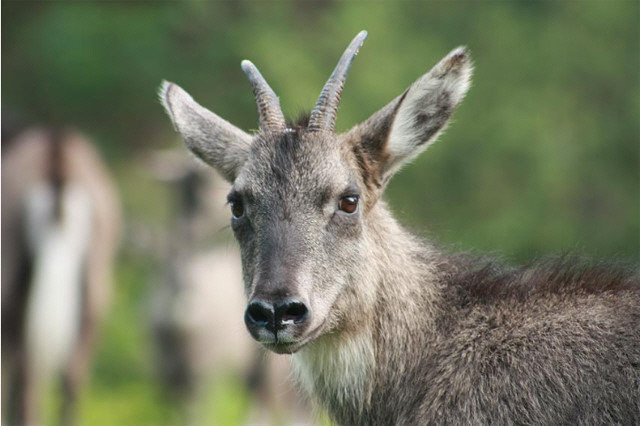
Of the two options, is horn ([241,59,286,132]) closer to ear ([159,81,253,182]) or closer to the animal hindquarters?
ear ([159,81,253,182])

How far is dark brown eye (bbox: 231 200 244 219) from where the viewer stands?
6.42m

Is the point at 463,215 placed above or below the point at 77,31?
below

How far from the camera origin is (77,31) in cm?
2138

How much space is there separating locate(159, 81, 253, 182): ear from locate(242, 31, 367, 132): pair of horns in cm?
30

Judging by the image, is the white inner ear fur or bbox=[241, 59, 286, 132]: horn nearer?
the white inner ear fur

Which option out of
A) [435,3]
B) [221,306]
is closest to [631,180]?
[435,3]

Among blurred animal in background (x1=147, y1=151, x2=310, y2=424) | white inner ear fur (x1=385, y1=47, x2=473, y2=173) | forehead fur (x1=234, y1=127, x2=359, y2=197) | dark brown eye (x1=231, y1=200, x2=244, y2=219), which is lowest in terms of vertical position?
blurred animal in background (x1=147, y1=151, x2=310, y2=424)

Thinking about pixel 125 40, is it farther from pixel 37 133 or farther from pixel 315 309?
pixel 315 309

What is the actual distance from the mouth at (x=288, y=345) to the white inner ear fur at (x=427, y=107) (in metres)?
1.20

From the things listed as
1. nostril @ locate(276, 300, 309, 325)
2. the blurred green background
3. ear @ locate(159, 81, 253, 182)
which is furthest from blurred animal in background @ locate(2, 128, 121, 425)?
nostril @ locate(276, 300, 309, 325)

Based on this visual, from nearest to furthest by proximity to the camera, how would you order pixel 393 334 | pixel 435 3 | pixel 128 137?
1. pixel 393 334
2. pixel 435 3
3. pixel 128 137

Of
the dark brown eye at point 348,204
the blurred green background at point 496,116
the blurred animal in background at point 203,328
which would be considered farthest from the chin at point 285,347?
the blurred green background at point 496,116

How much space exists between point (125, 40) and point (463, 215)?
8281 millimetres

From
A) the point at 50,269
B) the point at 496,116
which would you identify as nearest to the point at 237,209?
the point at 50,269
